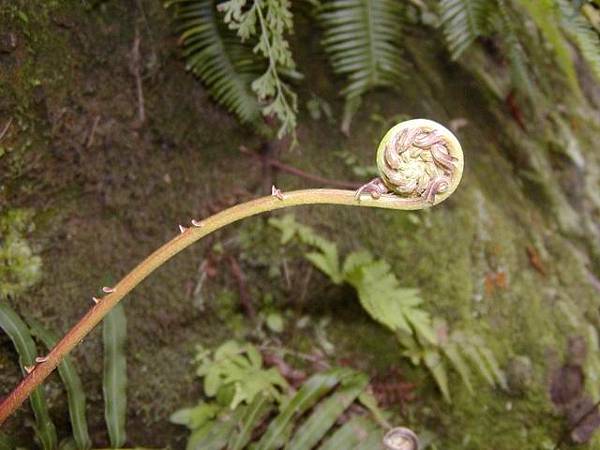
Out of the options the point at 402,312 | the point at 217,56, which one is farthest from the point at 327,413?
the point at 217,56

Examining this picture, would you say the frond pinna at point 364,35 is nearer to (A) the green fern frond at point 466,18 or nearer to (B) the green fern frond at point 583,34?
(A) the green fern frond at point 466,18

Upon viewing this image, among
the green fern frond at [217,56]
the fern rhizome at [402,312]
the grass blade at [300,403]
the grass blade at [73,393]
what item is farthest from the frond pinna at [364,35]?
the grass blade at [73,393]

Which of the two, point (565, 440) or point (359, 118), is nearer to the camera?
point (565, 440)

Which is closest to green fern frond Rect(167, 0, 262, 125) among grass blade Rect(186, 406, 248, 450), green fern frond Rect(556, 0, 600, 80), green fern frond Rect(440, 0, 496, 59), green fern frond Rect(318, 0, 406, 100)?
green fern frond Rect(318, 0, 406, 100)

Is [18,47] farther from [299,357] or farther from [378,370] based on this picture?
[378,370]

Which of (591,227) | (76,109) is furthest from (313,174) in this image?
(591,227)

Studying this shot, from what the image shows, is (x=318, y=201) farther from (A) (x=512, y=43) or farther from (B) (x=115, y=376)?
(A) (x=512, y=43)

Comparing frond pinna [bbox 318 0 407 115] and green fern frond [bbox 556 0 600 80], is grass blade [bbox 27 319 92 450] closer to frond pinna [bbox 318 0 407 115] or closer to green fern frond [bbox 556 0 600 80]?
frond pinna [bbox 318 0 407 115]

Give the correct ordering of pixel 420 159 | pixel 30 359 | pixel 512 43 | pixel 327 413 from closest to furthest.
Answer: pixel 420 159, pixel 30 359, pixel 327 413, pixel 512 43
